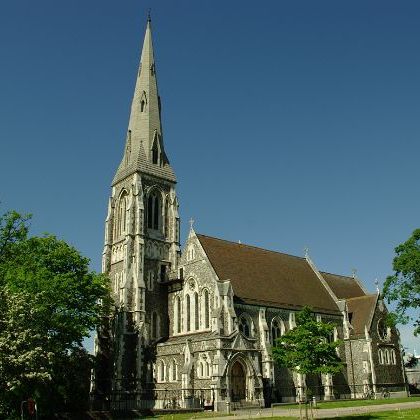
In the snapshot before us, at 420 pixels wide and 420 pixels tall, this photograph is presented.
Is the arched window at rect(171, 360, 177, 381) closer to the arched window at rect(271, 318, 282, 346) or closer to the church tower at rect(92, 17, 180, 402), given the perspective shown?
the church tower at rect(92, 17, 180, 402)

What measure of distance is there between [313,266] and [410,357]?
81.7 feet

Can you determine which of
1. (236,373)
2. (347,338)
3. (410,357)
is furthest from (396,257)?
(410,357)

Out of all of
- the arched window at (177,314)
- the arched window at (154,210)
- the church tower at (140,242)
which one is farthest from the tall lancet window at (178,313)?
the arched window at (154,210)

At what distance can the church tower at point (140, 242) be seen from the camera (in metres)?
42.9

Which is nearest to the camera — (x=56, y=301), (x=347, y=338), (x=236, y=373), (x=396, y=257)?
(x=56, y=301)

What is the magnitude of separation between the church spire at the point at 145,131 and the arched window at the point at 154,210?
2.24 metres

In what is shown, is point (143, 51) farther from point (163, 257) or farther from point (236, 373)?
point (236, 373)

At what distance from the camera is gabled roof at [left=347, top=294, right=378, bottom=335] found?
160 ft

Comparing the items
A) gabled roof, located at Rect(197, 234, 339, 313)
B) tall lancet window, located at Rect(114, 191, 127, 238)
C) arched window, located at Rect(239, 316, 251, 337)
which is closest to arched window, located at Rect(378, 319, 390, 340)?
gabled roof, located at Rect(197, 234, 339, 313)

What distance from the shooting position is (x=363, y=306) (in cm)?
5072

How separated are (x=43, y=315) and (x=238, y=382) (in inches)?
690

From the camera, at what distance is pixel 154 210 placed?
50.6 meters

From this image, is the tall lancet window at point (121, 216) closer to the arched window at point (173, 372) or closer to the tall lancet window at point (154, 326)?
the tall lancet window at point (154, 326)

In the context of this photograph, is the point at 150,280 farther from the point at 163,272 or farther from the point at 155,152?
the point at 155,152
